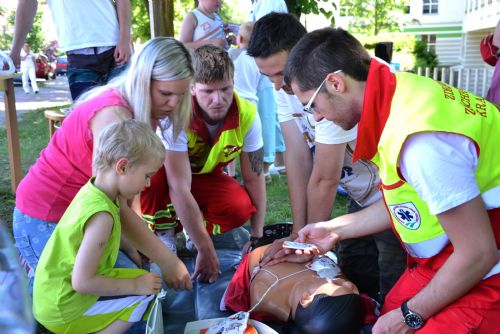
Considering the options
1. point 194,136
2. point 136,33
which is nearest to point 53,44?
point 136,33

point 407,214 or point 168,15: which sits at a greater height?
point 168,15

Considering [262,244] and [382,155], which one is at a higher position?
[382,155]

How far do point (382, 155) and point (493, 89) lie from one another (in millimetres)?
2019

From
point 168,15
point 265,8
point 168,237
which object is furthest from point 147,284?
point 168,15

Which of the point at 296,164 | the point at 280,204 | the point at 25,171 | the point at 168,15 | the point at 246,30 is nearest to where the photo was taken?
the point at 296,164

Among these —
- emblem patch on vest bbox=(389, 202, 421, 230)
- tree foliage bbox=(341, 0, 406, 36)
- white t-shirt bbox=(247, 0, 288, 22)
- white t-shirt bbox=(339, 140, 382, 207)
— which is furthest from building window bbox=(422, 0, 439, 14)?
emblem patch on vest bbox=(389, 202, 421, 230)

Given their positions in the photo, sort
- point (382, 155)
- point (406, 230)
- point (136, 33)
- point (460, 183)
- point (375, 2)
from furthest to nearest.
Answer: point (375, 2), point (136, 33), point (406, 230), point (382, 155), point (460, 183)

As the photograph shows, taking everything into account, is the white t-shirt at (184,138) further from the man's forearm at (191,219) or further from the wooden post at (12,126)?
the wooden post at (12,126)

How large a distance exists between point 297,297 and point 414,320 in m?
0.70

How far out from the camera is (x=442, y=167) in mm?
1425

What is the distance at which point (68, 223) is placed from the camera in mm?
2098

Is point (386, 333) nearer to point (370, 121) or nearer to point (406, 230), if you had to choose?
point (406, 230)

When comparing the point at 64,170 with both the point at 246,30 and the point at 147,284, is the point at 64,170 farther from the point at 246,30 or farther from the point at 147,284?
the point at 246,30

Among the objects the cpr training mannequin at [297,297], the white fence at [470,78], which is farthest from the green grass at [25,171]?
the white fence at [470,78]
